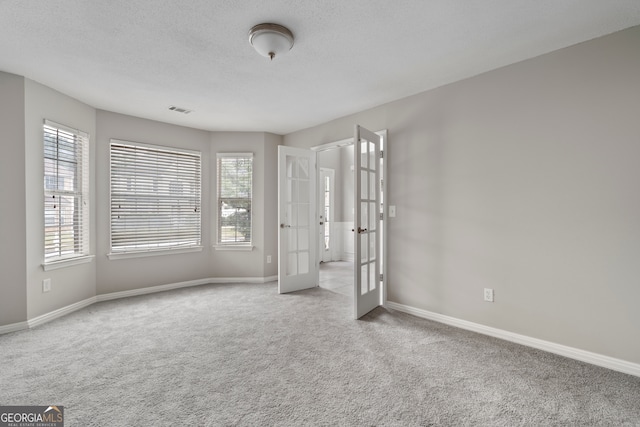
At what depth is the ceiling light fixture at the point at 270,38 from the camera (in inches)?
85.1

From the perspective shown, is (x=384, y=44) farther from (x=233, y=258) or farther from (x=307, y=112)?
(x=233, y=258)

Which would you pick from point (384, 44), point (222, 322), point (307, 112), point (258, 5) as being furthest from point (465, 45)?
point (222, 322)

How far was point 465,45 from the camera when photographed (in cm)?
243

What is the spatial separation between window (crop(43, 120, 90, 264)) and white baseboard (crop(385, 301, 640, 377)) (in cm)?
405

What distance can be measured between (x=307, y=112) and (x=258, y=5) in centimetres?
216

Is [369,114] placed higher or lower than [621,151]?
higher

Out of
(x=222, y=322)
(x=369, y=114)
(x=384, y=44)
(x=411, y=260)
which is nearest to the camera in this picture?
(x=384, y=44)

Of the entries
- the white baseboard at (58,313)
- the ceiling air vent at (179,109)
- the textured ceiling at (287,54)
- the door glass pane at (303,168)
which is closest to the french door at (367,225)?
the textured ceiling at (287,54)

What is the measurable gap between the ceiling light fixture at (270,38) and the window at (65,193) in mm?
2648

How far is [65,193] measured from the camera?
352 centimetres

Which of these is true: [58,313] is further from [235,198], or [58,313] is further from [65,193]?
[235,198]

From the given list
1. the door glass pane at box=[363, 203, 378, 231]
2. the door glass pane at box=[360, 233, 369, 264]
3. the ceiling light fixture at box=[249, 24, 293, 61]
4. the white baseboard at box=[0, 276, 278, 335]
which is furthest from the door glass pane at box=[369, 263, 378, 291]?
the ceiling light fixture at box=[249, 24, 293, 61]

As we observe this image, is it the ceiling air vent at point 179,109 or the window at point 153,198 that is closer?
the ceiling air vent at point 179,109

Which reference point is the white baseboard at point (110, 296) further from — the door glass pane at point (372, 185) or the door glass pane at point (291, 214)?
the door glass pane at point (372, 185)
